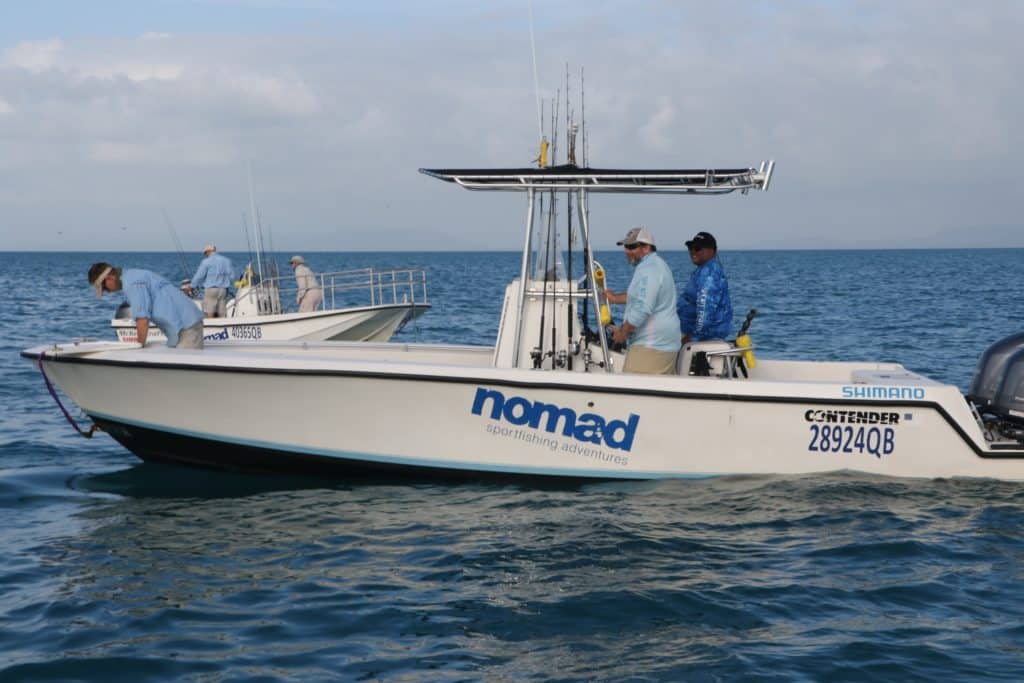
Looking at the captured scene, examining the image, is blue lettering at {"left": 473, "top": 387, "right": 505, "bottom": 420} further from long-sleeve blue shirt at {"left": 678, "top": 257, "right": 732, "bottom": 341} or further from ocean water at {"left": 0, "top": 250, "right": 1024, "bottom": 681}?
long-sleeve blue shirt at {"left": 678, "top": 257, "right": 732, "bottom": 341}

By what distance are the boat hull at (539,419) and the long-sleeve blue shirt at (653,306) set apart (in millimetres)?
501

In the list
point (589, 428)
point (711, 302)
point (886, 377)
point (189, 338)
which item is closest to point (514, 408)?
point (589, 428)

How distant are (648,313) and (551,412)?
3.42 ft

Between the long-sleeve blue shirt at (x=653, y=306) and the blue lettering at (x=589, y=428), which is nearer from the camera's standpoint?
the blue lettering at (x=589, y=428)

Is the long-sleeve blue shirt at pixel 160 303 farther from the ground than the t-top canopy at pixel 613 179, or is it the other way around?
the t-top canopy at pixel 613 179

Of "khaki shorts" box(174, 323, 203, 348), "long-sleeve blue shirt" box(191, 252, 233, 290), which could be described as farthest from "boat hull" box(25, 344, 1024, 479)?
"long-sleeve blue shirt" box(191, 252, 233, 290)

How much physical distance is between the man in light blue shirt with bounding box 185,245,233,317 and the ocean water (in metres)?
8.29

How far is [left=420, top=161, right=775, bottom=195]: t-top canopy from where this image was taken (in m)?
8.27

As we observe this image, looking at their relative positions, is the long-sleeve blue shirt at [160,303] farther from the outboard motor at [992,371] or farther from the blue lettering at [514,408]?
the outboard motor at [992,371]

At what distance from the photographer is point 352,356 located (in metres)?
9.92

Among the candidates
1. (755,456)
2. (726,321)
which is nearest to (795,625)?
(755,456)

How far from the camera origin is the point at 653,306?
849cm

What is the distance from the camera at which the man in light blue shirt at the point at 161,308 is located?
877 cm

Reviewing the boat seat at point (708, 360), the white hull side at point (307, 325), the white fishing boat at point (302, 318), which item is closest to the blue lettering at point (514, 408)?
the boat seat at point (708, 360)
